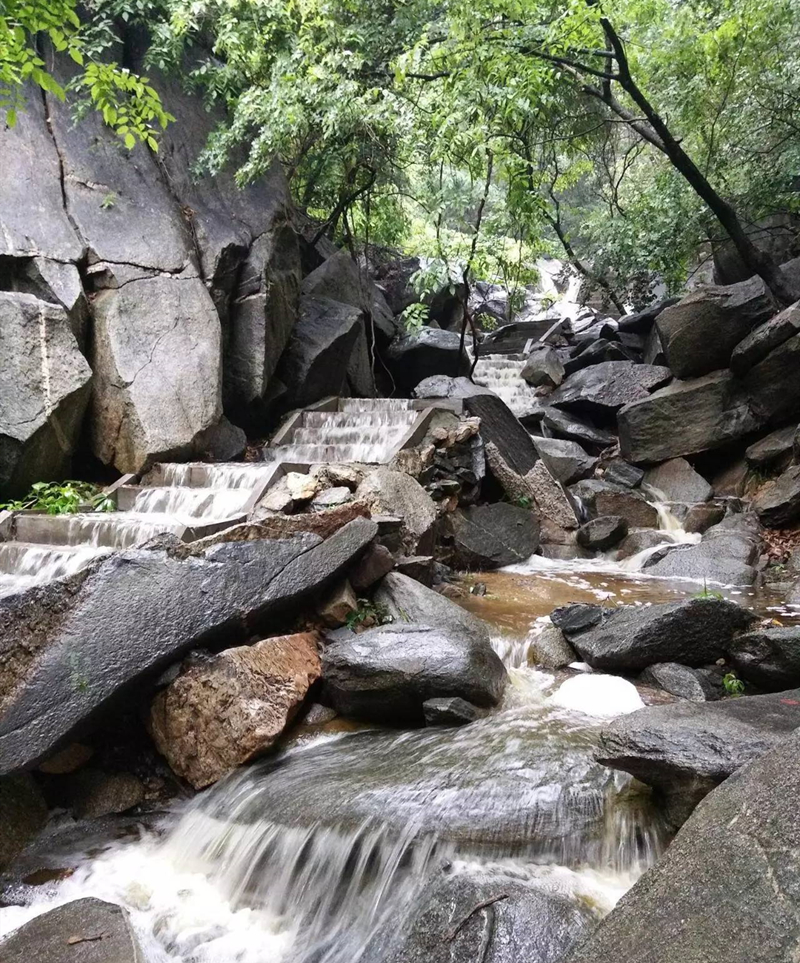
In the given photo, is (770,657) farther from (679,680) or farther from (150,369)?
(150,369)

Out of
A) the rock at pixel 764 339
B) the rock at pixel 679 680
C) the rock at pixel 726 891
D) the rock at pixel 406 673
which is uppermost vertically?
the rock at pixel 764 339

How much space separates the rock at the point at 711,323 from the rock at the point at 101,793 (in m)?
9.93

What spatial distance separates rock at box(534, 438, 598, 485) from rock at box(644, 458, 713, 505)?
3.23 feet

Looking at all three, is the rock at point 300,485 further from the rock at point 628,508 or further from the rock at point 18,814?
the rock at point 628,508

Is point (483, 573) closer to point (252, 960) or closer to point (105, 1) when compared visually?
point (252, 960)

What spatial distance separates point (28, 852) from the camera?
356cm

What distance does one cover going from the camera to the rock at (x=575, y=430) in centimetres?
1212

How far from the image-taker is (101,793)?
153 inches

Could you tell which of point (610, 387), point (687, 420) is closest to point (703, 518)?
point (687, 420)

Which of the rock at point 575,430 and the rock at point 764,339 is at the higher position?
the rock at point 764,339

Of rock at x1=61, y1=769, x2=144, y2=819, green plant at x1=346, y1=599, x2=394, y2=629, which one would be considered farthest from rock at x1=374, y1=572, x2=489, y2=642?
rock at x1=61, y1=769, x2=144, y2=819

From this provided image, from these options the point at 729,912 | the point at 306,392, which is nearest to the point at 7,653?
the point at 729,912

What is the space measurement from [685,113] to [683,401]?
5.77m

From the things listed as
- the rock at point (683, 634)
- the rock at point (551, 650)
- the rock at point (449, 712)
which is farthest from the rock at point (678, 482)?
the rock at point (449, 712)
